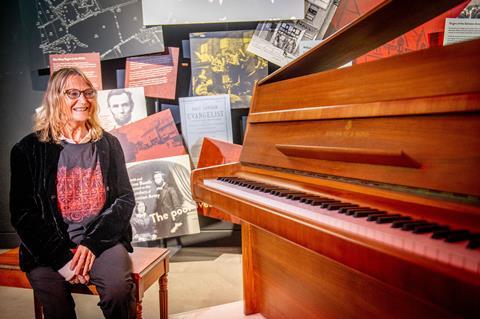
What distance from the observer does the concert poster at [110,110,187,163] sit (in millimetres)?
3479

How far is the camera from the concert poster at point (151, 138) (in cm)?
348

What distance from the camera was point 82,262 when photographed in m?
1.73

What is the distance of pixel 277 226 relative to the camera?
3.92ft

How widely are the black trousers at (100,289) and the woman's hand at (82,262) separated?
3cm

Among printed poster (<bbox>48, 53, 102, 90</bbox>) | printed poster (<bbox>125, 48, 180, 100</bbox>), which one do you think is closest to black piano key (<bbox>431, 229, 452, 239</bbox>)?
printed poster (<bbox>125, 48, 180, 100</bbox>)

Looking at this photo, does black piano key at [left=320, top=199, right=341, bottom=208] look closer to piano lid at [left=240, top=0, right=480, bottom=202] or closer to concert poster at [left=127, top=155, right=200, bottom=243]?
piano lid at [left=240, top=0, right=480, bottom=202]

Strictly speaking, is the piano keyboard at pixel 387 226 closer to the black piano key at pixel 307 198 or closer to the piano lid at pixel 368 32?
the black piano key at pixel 307 198

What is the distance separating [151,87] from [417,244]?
3.20m

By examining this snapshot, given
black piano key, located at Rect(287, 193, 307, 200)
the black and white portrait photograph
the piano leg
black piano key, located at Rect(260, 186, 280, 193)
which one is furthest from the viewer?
the black and white portrait photograph

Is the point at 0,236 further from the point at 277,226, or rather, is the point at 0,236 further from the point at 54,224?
the point at 277,226

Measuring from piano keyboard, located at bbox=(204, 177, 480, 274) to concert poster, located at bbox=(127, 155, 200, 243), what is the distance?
2083 millimetres

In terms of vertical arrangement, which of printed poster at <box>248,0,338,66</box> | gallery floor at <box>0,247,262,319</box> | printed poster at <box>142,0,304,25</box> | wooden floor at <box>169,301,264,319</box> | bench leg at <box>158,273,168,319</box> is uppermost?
printed poster at <box>142,0,304,25</box>

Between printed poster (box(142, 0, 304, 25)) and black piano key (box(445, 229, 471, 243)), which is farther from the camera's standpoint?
printed poster (box(142, 0, 304, 25))

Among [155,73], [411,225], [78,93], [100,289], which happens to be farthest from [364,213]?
[155,73]
